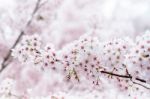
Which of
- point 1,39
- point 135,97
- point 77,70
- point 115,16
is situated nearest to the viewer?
point 77,70

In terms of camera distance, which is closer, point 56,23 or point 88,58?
point 88,58

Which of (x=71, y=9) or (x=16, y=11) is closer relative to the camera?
(x=16, y=11)

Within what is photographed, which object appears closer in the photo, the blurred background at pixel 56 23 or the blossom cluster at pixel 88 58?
the blossom cluster at pixel 88 58

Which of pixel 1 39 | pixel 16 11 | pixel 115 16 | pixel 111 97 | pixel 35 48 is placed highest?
pixel 115 16

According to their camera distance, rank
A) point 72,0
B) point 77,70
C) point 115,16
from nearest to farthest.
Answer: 1. point 77,70
2. point 115,16
3. point 72,0

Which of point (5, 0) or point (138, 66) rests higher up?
point (5, 0)

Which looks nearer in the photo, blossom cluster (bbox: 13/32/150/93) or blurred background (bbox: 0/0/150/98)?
blossom cluster (bbox: 13/32/150/93)

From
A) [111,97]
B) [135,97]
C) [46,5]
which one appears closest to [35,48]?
[135,97]

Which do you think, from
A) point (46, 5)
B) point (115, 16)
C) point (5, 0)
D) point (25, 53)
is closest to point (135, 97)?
point (25, 53)

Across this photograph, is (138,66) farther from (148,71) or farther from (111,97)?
(111,97)
